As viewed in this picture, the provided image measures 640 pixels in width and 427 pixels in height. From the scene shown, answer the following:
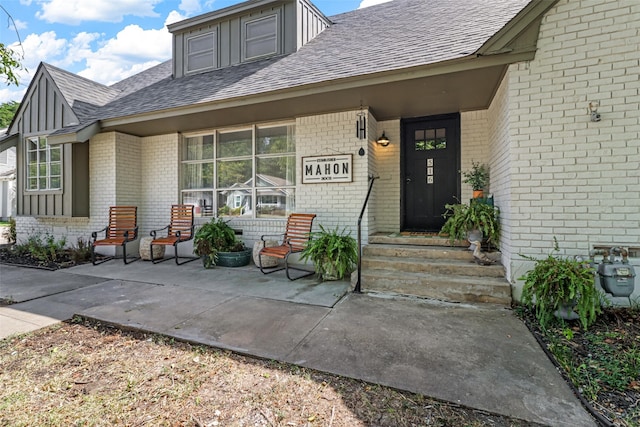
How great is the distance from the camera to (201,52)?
7.27 metres

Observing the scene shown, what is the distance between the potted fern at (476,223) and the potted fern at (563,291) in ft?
3.07

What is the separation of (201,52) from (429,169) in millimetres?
6010

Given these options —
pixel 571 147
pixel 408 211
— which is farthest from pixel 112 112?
pixel 571 147

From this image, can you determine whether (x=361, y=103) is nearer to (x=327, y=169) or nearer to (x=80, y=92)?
(x=327, y=169)

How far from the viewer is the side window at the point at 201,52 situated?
714 cm

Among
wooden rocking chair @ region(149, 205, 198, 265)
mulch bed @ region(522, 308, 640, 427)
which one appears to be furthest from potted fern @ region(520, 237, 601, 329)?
wooden rocking chair @ region(149, 205, 198, 265)

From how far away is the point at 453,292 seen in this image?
→ 3.64 m

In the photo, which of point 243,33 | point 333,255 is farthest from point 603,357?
point 243,33

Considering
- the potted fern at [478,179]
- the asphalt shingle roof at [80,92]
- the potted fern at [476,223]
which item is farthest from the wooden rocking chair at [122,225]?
the potted fern at [478,179]

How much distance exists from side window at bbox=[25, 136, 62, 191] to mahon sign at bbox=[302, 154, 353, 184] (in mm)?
5572

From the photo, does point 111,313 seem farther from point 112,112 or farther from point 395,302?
point 112,112

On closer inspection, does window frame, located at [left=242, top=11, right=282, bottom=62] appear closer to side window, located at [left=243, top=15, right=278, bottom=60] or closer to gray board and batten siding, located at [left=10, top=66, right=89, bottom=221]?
side window, located at [left=243, top=15, right=278, bottom=60]

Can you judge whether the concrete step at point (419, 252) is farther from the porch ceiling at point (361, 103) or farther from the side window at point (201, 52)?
the side window at point (201, 52)

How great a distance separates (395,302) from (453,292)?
72 centimetres
